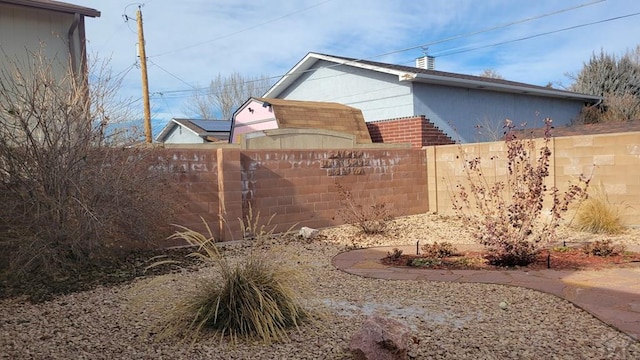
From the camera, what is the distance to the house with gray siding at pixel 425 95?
1595cm

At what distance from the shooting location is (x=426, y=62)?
22.4 metres

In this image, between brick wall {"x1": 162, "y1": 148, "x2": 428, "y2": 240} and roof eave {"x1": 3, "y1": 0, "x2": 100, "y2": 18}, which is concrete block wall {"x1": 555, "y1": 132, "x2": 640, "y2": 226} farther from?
roof eave {"x1": 3, "y1": 0, "x2": 100, "y2": 18}

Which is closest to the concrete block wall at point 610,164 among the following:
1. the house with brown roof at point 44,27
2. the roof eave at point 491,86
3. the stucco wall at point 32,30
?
the roof eave at point 491,86

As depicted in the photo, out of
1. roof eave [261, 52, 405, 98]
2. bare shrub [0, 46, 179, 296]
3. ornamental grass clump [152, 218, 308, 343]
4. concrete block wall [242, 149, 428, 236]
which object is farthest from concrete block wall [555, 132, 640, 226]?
bare shrub [0, 46, 179, 296]

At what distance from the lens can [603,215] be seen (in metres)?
8.88

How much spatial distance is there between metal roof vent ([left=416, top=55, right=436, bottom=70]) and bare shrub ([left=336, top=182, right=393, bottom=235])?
1266cm

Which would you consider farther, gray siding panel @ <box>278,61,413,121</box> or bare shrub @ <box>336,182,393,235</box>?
gray siding panel @ <box>278,61,413,121</box>

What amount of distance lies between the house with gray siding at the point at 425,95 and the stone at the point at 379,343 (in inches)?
462

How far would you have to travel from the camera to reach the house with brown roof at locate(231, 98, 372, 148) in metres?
14.7

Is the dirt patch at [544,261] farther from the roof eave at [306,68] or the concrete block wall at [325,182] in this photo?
the roof eave at [306,68]

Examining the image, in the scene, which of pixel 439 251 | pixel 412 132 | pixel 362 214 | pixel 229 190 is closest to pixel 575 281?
pixel 439 251

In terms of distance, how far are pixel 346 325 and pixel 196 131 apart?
71.2ft

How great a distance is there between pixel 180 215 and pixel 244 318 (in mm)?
4820

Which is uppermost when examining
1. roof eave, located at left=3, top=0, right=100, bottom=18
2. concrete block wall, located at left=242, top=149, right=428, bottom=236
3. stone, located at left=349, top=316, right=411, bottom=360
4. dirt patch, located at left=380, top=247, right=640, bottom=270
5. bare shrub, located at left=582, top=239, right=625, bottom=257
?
roof eave, located at left=3, top=0, right=100, bottom=18
